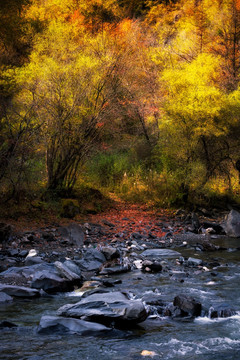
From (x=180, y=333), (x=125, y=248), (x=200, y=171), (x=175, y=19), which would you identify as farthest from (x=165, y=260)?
(x=175, y=19)

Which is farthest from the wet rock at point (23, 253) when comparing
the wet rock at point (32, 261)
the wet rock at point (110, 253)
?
the wet rock at point (110, 253)

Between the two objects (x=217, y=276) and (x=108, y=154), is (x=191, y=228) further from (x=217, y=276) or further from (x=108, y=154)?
Result: (x=108, y=154)

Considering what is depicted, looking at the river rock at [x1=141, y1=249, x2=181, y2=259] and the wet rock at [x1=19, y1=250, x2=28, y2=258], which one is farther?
the river rock at [x1=141, y1=249, x2=181, y2=259]

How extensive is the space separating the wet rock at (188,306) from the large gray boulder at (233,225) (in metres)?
7.54

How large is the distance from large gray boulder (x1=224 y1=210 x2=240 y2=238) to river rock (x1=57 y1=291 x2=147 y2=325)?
8.19m

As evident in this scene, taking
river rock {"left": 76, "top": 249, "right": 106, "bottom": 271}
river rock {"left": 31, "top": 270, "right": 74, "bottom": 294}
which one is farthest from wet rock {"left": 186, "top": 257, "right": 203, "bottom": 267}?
river rock {"left": 31, "top": 270, "right": 74, "bottom": 294}

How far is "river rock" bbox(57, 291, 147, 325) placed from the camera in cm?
469

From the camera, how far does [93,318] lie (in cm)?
471

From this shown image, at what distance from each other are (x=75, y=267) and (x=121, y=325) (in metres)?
2.84

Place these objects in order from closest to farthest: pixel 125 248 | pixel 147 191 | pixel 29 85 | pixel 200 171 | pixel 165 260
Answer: pixel 165 260
pixel 125 248
pixel 29 85
pixel 200 171
pixel 147 191

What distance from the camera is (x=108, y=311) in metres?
4.77

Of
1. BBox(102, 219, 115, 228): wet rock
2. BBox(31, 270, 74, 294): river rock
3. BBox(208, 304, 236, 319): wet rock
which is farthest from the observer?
BBox(102, 219, 115, 228): wet rock

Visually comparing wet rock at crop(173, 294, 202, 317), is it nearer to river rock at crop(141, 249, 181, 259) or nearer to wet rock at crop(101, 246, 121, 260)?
wet rock at crop(101, 246, 121, 260)

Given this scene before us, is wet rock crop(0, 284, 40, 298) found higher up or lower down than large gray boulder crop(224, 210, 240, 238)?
higher up
